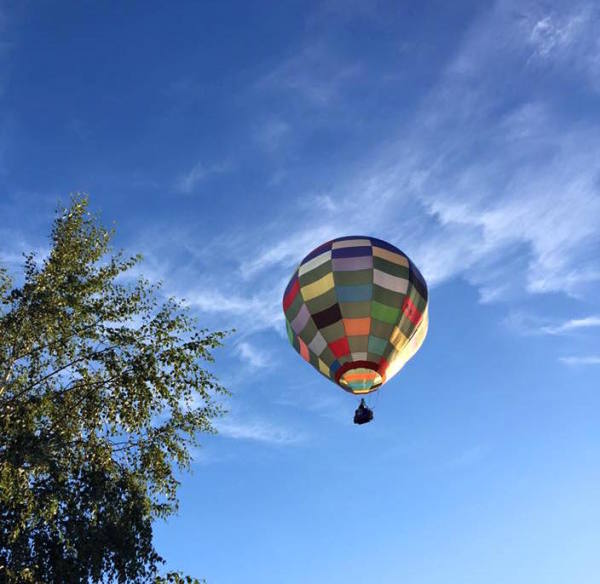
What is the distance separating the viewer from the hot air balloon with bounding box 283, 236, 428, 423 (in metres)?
22.8

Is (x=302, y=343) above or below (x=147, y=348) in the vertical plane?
above

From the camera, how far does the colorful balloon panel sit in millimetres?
22766

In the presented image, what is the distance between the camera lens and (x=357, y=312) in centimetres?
2284

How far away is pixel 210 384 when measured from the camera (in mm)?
16453

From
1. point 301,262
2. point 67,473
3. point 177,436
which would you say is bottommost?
point 67,473

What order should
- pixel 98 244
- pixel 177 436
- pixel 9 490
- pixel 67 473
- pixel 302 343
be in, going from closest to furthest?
pixel 9 490 → pixel 67 473 → pixel 177 436 → pixel 98 244 → pixel 302 343

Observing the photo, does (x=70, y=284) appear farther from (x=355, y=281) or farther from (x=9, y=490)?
(x=355, y=281)

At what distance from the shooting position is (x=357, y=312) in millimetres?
22844

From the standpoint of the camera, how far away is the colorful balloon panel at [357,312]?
2277 cm

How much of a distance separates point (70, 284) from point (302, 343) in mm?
10048

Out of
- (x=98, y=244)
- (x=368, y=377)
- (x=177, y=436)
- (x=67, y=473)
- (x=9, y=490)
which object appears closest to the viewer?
(x=9, y=490)

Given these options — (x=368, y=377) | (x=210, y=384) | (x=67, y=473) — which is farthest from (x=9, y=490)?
(x=368, y=377)

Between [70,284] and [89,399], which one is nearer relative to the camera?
[89,399]

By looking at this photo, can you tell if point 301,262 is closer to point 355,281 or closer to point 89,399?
point 355,281
